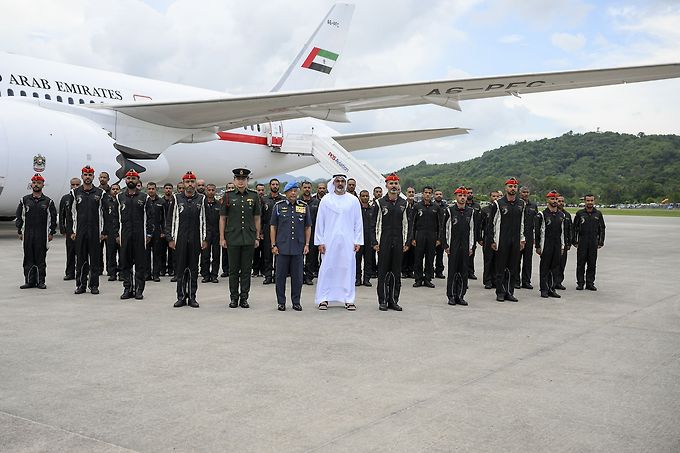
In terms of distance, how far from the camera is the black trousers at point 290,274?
7.41 metres

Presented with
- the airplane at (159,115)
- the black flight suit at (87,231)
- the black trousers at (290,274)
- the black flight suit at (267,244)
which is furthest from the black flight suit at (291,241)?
the airplane at (159,115)

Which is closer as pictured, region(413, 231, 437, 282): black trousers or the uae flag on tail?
region(413, 231, 437, 282): black trousers

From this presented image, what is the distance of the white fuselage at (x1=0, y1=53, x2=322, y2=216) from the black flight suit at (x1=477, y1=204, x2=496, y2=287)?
8582 mm

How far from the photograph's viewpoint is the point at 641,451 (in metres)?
3.18

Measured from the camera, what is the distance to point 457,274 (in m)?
7.98

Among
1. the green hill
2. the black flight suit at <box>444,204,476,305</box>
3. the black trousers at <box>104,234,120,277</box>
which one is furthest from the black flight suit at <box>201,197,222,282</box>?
the green hill

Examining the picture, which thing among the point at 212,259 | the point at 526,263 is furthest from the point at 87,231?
the point at 526,263

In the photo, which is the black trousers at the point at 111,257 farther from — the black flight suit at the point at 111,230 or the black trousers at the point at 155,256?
the black trousers at the point at 155,256

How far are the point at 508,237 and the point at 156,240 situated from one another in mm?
5493

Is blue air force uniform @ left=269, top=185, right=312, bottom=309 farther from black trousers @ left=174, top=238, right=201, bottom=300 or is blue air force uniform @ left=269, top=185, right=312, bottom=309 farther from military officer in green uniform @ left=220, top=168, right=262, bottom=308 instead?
black trousers @ left=174, top=238, right=201, bottom=300

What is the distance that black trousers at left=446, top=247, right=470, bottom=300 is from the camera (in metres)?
7.95

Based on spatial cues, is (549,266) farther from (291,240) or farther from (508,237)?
(291,240)

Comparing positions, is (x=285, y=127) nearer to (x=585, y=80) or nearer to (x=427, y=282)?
(x=585, y=80)

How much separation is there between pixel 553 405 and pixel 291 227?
438 cm
